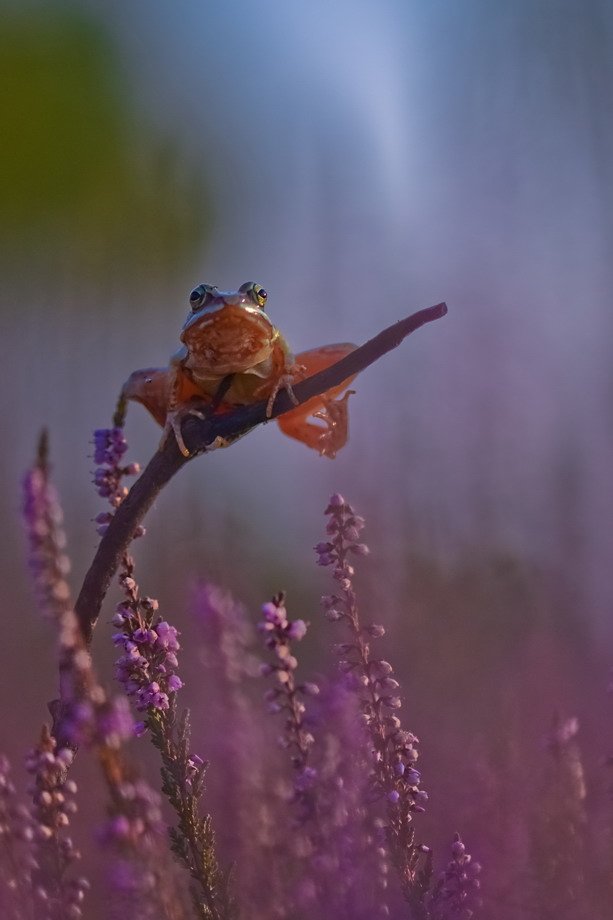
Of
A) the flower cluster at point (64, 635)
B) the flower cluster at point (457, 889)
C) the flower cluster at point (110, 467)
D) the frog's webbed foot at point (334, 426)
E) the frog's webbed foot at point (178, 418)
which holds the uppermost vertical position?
the frog's webbed foot at point (334, 426)

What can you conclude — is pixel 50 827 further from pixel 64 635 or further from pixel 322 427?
pixel 322 427

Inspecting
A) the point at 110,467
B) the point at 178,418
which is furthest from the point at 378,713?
the point at 178,418

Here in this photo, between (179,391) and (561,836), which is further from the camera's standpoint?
(179,391)

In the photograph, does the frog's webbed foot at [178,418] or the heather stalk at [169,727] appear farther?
the frog's webbed foot at [178,418]

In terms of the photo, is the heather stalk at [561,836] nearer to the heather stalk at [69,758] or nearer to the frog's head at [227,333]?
the heather stalk at [69,758]

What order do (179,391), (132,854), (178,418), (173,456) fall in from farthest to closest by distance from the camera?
1. (179,391)
2. (178,418)
3. (173,456)
4. (132,854)

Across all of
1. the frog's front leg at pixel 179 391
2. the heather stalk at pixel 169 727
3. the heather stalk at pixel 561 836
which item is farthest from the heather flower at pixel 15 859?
the frog's front leg at pixel 179 391

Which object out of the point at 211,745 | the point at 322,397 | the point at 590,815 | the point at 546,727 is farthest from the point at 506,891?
the point at 322,397
